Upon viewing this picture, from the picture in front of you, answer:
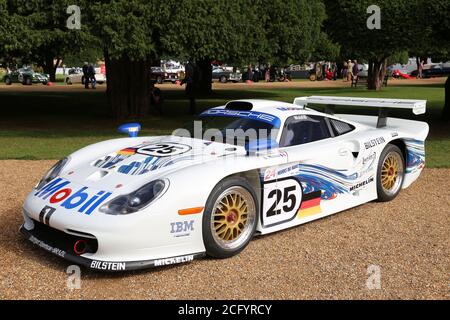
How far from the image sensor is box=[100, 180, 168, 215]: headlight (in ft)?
13.1

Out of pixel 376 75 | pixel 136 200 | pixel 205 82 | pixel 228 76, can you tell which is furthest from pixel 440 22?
pixel 228 76

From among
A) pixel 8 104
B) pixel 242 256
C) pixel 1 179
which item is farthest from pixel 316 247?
pixel 8 104

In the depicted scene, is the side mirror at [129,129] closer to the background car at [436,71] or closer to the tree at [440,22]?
the tree at [440,22]

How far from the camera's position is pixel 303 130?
18.0ft

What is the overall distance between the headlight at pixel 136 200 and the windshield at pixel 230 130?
4.21 ft

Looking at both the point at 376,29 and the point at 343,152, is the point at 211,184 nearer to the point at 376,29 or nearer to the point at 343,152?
the point at 343,152

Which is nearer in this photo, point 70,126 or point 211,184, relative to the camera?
point 211,184

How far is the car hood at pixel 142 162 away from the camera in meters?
4.39

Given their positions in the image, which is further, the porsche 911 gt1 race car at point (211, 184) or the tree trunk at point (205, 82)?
the tree trunk at point (205, 82)

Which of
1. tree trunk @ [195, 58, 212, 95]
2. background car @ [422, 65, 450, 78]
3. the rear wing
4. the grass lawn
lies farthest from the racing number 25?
background car @ [422, 65, 450, 78]

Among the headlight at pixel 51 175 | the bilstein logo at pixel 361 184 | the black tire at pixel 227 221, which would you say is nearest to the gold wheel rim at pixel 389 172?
the bilstein logo at pixel 361 184

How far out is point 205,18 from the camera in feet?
36.7

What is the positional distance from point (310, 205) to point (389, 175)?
5.48 ft
